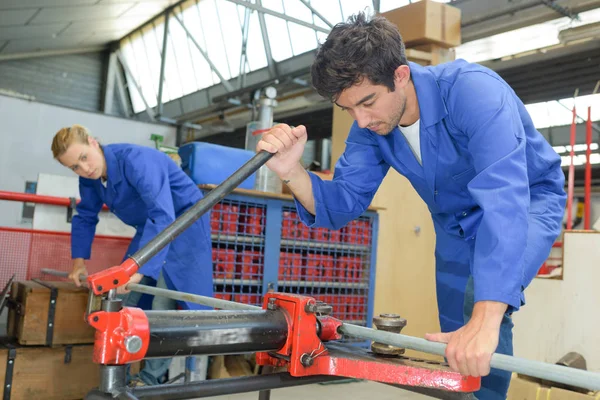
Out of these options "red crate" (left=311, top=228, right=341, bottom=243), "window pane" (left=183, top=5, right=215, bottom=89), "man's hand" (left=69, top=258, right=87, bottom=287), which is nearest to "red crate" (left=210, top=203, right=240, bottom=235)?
"red crate" (left=311, top=228, right=341, bottom=243)

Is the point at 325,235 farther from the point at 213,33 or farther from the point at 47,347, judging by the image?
the point at 213,33

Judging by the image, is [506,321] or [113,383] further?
[506,321]

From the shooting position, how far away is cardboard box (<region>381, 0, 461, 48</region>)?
399cm

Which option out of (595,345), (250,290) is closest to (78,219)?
(250,290)

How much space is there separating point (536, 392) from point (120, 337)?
88.4 inches

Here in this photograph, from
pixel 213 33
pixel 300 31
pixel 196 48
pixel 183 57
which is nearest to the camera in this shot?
pixel 300 31

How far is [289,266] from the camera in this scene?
3438 mm

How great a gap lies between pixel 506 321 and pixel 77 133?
1932 mm

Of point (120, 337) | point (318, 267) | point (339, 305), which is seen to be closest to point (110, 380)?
point (120, 337)

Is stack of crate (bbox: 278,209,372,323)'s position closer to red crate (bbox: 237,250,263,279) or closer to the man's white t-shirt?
red crate (bbox: 237,250,263,279)

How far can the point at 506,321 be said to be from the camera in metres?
1.52

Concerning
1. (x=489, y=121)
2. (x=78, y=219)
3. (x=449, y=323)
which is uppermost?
(x=489, y=121)

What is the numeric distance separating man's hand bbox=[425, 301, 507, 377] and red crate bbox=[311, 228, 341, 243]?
8.16 ft

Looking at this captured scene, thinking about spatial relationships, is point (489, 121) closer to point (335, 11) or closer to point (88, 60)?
point (335, 11)
